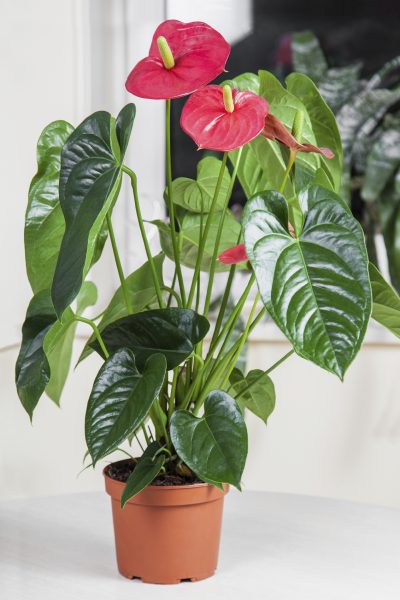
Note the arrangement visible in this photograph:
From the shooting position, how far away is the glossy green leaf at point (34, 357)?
2.77 ft

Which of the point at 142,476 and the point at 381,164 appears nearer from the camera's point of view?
the point at 142,476

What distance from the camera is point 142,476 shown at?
0.82 metres

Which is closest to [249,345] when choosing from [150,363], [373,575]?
[373,575]

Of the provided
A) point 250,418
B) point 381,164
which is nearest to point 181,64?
point 381,164

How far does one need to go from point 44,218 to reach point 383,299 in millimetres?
379

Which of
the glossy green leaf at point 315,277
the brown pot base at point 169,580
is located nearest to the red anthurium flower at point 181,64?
the glossy green leaf at point 315,277

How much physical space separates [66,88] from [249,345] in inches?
27.9

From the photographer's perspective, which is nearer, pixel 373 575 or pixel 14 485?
pixel 373 575

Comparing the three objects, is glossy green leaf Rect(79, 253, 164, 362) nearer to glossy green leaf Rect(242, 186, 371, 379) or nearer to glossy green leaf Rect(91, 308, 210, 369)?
glossy green leaf Rect(91, 308, 210, 369)

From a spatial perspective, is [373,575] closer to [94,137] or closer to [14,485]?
[94,137]

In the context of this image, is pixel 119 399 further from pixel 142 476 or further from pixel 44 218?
pixel 44 218

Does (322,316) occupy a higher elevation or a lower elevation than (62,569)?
higher

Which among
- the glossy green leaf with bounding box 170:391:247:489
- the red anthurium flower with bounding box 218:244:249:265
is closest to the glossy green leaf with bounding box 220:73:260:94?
the red anthurium flower with bounding box 218:244:249:265

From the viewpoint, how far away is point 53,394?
109 centimetres
